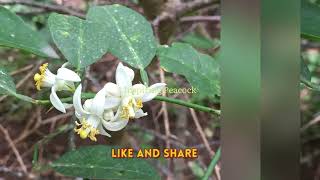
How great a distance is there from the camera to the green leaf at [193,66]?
1.84 feet

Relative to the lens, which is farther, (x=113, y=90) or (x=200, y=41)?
(x=200, y=41)

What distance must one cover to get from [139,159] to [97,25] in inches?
6.5

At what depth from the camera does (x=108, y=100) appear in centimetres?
53

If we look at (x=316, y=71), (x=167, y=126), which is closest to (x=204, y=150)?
(x=167, y=126)

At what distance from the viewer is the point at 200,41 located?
0.82 meters

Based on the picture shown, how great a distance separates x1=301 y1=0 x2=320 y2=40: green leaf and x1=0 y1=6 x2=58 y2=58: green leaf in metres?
0.28

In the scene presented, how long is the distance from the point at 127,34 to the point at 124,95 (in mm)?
72

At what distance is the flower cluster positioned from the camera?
52cm

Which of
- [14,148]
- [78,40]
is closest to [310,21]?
[78,40]

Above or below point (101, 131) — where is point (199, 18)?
above

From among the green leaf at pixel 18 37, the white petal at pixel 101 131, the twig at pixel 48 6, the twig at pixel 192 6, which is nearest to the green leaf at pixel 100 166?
the white petal at pixel 101 131

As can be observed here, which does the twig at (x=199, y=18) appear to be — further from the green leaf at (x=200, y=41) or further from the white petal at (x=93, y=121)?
the white petal at (x=93, y=121)

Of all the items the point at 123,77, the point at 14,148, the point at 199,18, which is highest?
the point at 199,18

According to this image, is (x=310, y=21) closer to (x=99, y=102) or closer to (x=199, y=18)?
(x=99, y=102)
